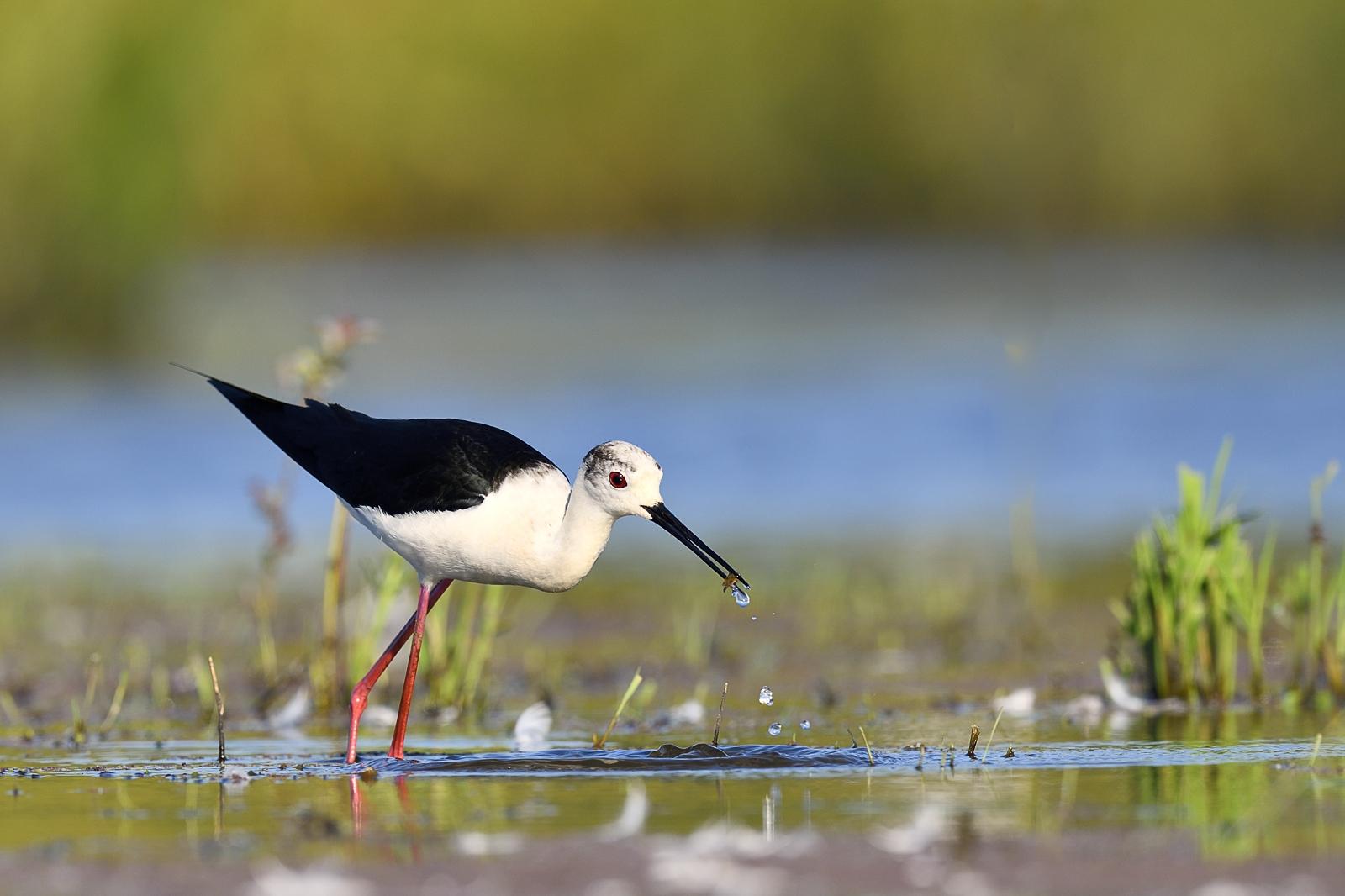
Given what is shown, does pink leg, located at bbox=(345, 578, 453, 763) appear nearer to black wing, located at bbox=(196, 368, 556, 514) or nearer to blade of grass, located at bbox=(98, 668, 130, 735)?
black wing, located at bbox=(196, 368, 556, 514)

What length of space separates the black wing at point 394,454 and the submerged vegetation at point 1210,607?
75.4 inches

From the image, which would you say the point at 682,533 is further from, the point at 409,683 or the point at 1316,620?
the point at 1316,620

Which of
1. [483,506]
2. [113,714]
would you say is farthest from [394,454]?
[113,714]

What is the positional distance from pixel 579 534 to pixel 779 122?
72.2ft

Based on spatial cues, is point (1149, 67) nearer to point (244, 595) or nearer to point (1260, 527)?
point (1260, 527)

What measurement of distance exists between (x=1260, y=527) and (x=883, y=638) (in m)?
3.13

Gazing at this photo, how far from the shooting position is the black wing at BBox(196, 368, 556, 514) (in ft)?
20.6

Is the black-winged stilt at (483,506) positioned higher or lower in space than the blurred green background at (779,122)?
lower

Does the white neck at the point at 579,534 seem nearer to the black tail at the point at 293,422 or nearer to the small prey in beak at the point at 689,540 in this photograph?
the small prey in beak at the point at 689,540

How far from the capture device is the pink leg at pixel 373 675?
619 cm

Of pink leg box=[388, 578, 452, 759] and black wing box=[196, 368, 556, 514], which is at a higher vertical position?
black wing box=[196, 368, 556, 514]

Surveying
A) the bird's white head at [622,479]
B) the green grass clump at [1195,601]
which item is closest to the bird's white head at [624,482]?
the bird's white head at [622,479]

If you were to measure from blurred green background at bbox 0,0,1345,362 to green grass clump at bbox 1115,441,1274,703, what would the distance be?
19464 mm

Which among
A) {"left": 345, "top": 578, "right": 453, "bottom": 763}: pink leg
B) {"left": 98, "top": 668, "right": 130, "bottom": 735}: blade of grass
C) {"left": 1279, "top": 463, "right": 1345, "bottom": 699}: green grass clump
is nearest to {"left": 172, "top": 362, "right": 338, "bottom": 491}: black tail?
{"left": 345, "top": 578, "right": 453, "bottom": 763}: pink leg
